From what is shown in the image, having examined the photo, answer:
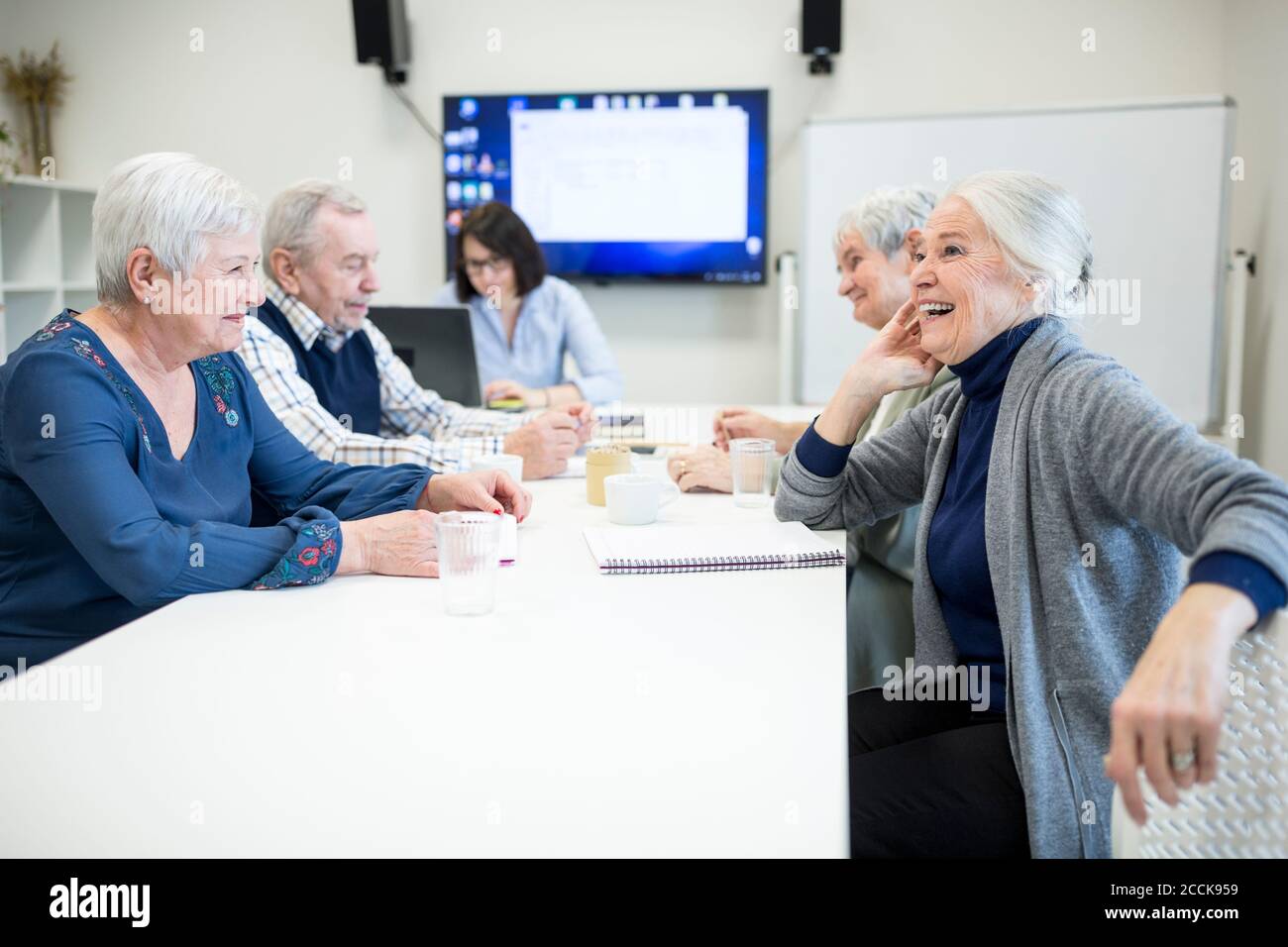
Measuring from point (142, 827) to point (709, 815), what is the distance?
401mm

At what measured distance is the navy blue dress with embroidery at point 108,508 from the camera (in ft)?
4.19

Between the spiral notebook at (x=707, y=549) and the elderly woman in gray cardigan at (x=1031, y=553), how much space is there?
0.34 ft

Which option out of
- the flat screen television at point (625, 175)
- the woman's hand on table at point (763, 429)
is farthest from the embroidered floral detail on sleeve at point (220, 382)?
the flat screen television at point (625, 175)

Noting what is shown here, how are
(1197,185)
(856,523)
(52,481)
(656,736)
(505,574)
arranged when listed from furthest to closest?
(1197,185)
(856,523)
(505,574)
(52,481)
(656,736)

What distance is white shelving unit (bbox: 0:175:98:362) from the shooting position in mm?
4820

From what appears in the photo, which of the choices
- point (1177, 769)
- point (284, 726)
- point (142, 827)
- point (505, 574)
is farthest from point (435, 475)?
point (1177, 769)

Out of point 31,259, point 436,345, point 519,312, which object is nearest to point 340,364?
point 436,345

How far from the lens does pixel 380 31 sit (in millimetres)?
4633

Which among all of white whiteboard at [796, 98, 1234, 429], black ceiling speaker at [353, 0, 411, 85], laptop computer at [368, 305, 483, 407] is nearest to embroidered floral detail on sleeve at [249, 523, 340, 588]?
laptop computer at [368, 305, 483, 407]

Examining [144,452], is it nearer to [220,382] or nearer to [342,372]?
[220,382]

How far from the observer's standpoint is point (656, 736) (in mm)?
941

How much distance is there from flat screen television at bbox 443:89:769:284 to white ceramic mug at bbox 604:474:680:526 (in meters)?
3.08
